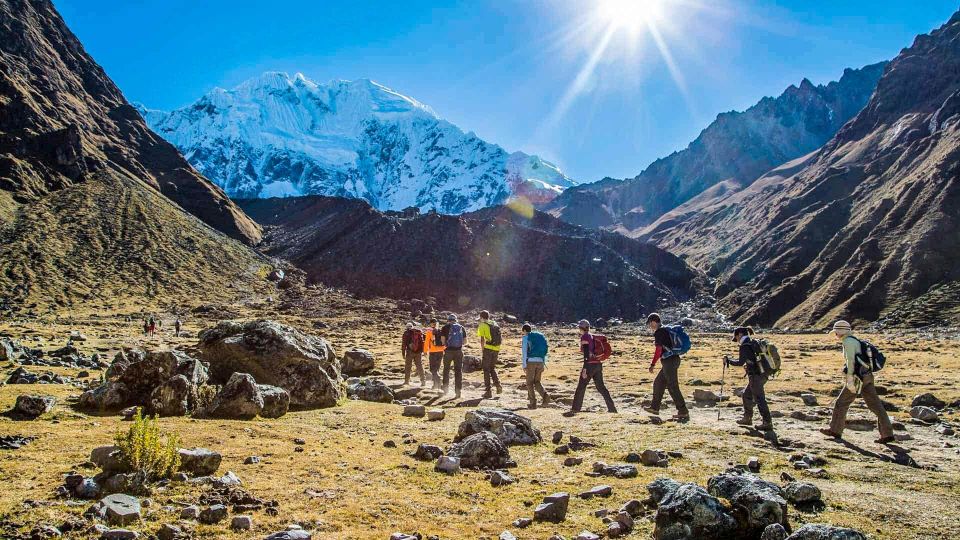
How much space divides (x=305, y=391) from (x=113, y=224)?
101m

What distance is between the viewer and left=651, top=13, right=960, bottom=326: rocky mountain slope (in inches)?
4131

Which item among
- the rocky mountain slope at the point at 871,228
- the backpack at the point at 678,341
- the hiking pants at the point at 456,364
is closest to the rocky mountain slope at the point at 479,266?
the rocky mountain slope at the point at 871,228

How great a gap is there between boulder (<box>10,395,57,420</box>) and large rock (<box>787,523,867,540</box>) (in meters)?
14.2

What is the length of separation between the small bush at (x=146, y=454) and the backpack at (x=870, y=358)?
13715mm

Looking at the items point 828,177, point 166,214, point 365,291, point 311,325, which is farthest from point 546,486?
point 828,177

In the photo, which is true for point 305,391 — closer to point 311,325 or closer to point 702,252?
point 311,325

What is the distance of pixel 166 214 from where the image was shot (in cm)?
11025

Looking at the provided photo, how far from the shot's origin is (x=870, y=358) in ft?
40.9

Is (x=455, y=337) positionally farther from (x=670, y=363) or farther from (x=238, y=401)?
(x=238, y=401)

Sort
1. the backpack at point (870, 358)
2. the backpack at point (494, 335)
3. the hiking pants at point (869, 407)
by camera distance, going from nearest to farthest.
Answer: the hiking pants at point (869, 407), the backpack at point (870, 358), the backpack at point (494, 335)

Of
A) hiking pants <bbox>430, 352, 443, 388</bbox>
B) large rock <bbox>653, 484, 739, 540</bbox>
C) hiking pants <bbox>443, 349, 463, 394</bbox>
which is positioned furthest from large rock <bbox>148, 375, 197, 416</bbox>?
large rock <bbox>653, 484, 739, 540</bbox>

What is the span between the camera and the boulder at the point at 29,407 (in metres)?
11.9

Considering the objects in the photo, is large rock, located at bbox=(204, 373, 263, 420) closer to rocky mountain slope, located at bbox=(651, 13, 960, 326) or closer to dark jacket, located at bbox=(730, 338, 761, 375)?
dark jacket, located at bbox=(730, 338, 761, 375)

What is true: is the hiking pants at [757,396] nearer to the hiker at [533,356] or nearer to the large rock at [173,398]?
the hiker at [533,356]
